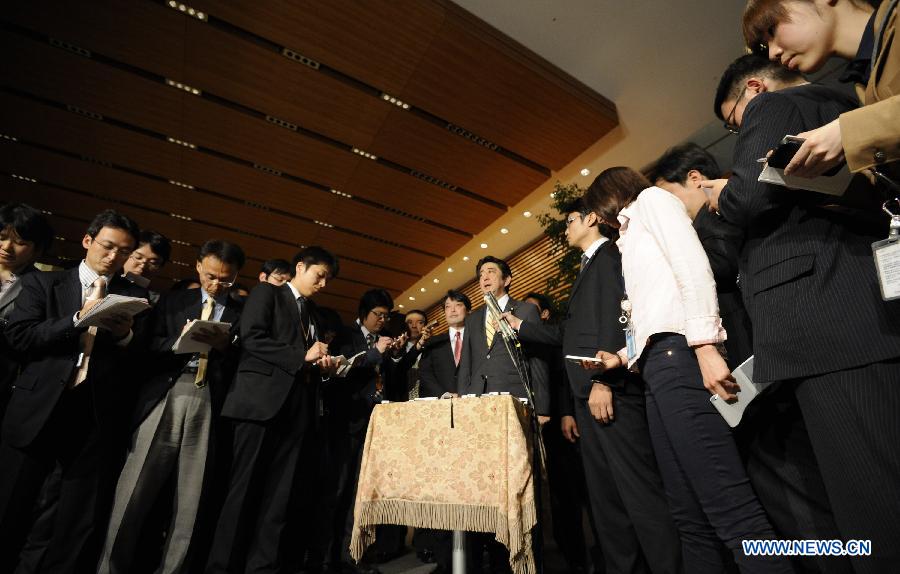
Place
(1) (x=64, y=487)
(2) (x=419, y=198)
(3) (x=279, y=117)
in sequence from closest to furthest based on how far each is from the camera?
(1) (x=64, y=487), (3) (x=279, y=117), (2) (x=419, y=198)

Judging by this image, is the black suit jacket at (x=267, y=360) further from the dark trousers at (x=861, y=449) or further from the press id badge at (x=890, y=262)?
the press id badge at (x=890, y=262)

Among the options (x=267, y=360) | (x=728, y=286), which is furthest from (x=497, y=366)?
(x=728, y=286)

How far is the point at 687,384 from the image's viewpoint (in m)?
1.22

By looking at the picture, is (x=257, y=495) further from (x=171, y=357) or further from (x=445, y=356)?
(x=445, y=356)

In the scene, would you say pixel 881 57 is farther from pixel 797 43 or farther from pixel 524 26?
pixel 524 26

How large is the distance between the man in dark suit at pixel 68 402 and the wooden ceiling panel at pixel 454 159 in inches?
151

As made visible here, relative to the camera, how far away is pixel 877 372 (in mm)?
752

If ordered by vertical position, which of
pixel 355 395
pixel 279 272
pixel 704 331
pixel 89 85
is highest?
pixel 89 85

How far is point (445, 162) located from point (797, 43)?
522 centimetres

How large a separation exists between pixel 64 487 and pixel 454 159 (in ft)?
17.0

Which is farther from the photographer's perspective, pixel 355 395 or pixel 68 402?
pixel 355 395

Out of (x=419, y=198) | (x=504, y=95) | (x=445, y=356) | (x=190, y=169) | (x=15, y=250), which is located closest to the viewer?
(x=15, y=250)

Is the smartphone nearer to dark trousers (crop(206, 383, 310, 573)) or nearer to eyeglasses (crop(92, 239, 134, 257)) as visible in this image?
dark trousers (crop(206, 383, 310, 573))

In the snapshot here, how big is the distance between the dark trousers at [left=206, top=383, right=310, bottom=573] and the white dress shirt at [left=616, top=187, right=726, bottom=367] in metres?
1.79
